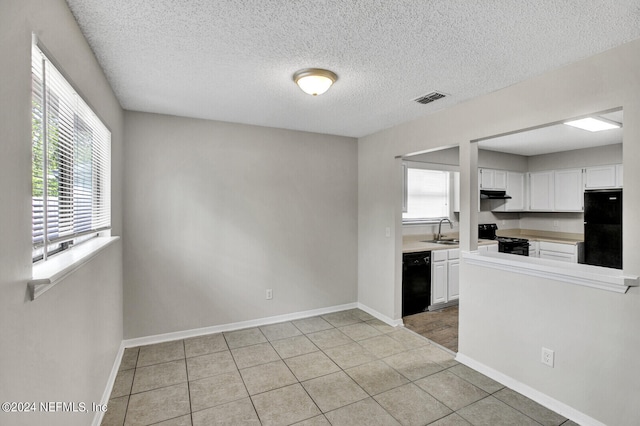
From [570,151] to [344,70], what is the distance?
5.08 m

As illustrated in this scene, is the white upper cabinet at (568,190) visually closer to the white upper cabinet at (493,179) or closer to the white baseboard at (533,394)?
the white upper cabinet at (493,179)

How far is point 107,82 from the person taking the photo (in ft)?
8.13

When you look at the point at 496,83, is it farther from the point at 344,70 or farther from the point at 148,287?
the point at 148,287

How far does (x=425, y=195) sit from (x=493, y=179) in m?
1.42

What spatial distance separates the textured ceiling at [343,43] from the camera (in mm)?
1609

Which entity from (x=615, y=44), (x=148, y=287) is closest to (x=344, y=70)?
(x=615, y=44)

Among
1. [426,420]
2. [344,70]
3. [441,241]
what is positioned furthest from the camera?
[441,241]

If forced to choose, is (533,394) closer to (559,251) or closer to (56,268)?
(56,268)

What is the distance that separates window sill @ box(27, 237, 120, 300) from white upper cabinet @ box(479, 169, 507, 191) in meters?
5.46

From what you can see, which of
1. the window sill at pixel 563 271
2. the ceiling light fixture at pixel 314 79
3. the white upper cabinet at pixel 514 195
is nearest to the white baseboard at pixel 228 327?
the window sill at pixel 563 271

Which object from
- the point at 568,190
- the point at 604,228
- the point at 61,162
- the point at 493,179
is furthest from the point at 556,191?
the point at 61,162

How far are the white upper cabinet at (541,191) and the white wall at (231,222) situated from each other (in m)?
3.64

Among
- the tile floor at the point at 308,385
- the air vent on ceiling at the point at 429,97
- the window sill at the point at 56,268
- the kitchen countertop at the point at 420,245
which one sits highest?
the air vent on ceiling at the point at 429,97

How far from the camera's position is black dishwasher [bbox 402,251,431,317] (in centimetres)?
406
